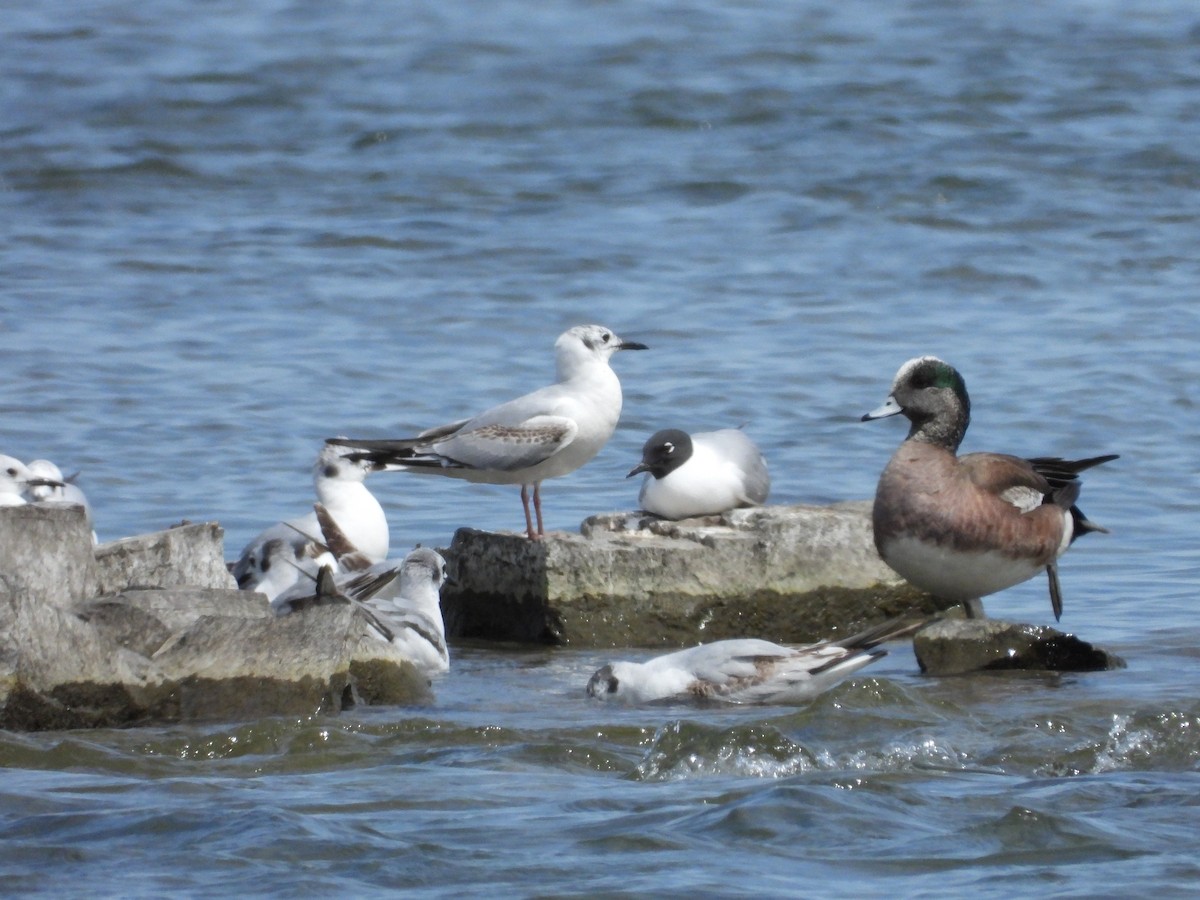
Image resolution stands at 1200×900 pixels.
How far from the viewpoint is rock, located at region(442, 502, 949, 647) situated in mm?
8008

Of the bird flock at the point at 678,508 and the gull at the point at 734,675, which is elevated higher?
the bird flock at the point at 678,508

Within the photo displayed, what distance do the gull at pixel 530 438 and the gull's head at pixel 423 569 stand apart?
47.1 inches

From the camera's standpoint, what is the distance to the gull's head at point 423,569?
761 centimetres

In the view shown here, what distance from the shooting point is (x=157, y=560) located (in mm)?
6992

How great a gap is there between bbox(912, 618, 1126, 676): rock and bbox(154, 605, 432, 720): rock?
6.87ft

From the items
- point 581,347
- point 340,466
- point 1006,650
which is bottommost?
point 1006,650

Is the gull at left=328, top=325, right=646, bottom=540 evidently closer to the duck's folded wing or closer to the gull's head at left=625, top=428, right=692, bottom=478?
the gull's head at left=625, top=428, right=692, bottom=478

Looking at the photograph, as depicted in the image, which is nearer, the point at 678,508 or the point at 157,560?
the point at 157,560

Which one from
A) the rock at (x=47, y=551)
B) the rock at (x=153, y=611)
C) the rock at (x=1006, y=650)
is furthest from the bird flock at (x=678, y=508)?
the rock at (x=47, y=551)

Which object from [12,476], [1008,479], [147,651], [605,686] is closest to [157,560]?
[147,651]

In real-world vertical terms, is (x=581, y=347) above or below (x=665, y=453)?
above

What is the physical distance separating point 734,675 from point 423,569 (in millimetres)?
1492

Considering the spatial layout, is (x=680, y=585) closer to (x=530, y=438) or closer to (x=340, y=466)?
(x=530, y=438)

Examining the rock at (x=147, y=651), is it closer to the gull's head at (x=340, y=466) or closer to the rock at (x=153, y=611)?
the rock at (x=153, y=611)
